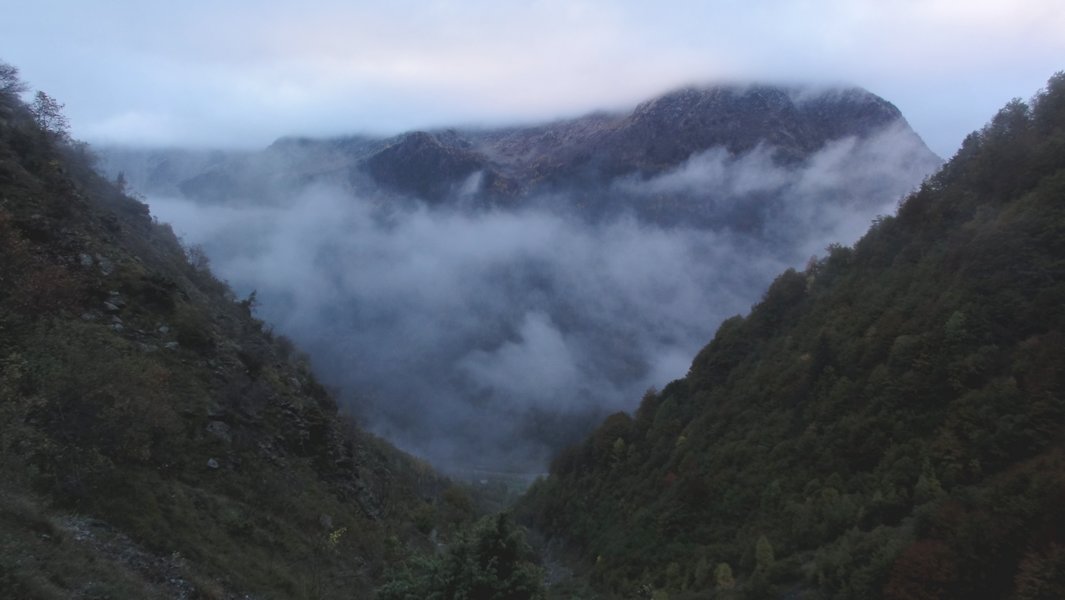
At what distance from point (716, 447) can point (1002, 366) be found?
26.1 m

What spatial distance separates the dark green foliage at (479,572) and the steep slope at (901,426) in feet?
48.9

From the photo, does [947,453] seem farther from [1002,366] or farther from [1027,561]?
[1027,561]

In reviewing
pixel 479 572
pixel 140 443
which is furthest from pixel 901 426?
pixel 140 443

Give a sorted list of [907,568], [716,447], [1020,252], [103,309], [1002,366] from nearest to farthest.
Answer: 1. [907,568]
2. [103,309]
3. [1002,366]
4. [1020,252]
5. [716,447]

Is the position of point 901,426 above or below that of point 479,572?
above

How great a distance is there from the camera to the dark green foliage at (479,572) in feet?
69.8

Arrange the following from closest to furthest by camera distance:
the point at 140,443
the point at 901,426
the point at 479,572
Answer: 1. the point at 479,572
2. the point at 140,443
3. the point at 901,426

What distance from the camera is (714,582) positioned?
41.4 meters

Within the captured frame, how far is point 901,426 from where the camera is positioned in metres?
36.7

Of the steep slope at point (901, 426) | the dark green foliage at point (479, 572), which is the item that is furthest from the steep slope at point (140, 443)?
the steep slope at point (901, 426)

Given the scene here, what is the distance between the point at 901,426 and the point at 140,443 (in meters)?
36.9

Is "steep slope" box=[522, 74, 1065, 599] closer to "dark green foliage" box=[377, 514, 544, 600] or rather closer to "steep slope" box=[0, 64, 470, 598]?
"dark green foliage" box=[377, 514, 544, 600]

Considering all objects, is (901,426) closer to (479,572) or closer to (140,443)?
(479,572)

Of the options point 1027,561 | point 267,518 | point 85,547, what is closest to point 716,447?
point 1027,561
